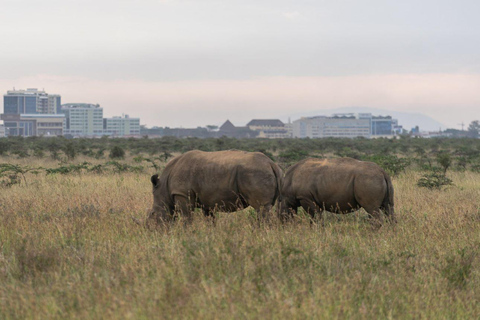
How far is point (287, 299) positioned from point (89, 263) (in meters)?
2.51

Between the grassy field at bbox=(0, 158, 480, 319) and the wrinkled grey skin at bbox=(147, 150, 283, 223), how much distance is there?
37cm

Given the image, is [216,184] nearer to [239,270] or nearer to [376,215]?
[376,215]

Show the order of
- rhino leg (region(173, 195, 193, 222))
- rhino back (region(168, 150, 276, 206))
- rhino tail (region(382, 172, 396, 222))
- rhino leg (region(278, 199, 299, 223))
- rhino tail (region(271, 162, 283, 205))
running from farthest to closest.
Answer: rhino leg (region(278, 199, 299, 223)) < rhino tail (region(382, 172, 396, 222)) < rhino leg (region(173, 195, 193, 222)) < rhino tail (region(271, 162, 283, 205)) < rhino back (region(168, 150, 276, 206))

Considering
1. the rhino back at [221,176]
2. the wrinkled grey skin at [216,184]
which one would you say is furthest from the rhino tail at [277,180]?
the rhino back at [221,176]

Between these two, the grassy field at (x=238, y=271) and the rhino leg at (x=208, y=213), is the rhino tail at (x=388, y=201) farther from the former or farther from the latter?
the rhino leg at (x=208, y=213)

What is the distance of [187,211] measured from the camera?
365 inches

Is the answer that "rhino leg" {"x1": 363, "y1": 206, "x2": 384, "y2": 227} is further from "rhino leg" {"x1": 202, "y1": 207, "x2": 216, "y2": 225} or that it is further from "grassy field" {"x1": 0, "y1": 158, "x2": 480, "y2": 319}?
"rhino leg" {"x1": 202, "y1": 207, "x2": 216, "y2": 225}

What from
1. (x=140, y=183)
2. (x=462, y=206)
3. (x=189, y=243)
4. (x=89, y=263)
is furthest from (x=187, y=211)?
(x=140, y=183)

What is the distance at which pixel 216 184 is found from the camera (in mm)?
8992

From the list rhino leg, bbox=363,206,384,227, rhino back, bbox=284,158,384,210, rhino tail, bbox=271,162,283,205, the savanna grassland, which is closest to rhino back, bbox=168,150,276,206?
rhino tail, bbox=271,162,283,205

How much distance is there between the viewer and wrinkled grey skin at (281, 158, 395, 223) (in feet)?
30.6

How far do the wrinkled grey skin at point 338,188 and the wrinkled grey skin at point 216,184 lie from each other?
760mm

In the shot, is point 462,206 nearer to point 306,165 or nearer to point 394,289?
point 306,165

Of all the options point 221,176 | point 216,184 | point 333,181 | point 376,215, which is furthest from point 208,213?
point 376,215
